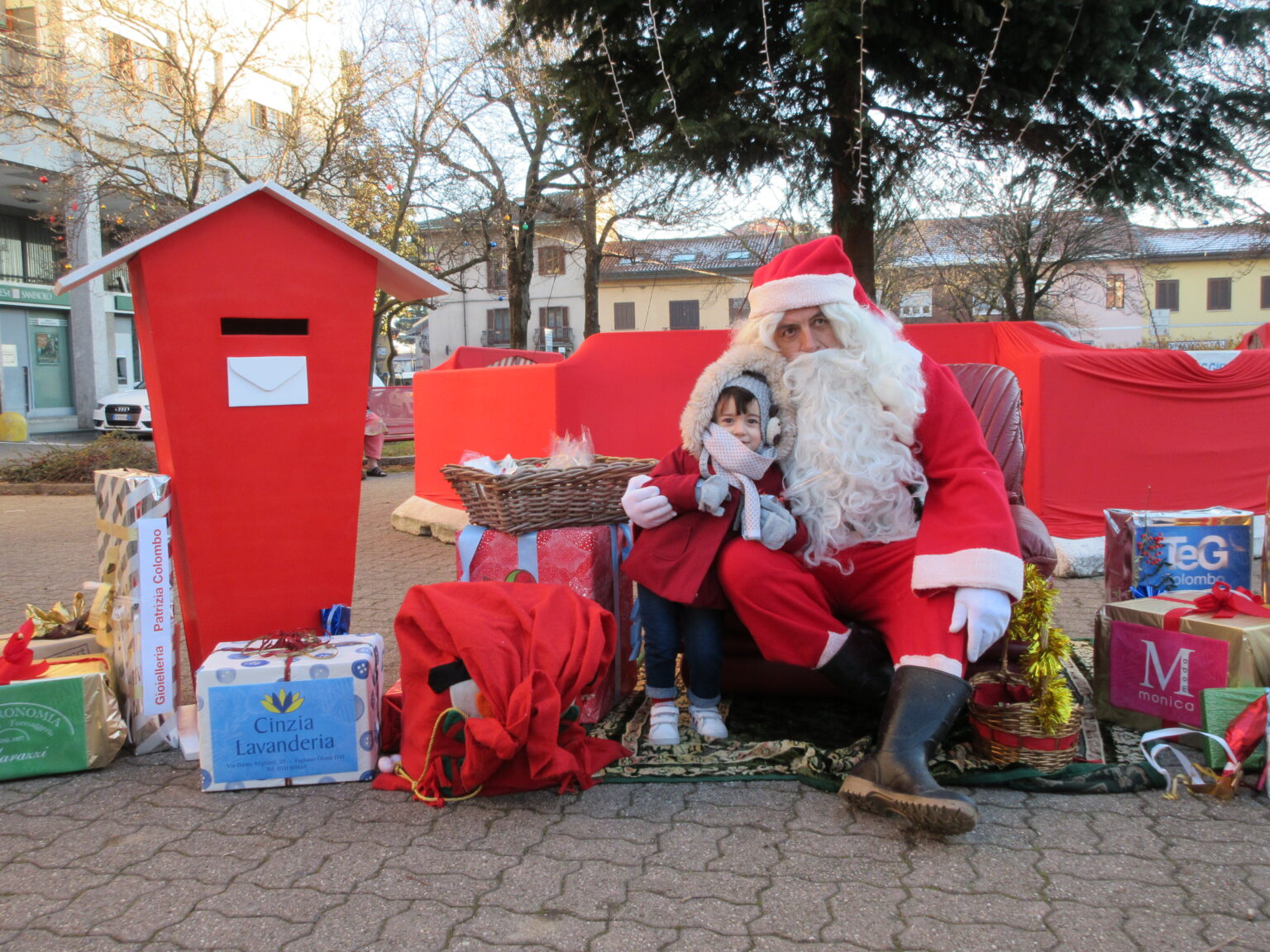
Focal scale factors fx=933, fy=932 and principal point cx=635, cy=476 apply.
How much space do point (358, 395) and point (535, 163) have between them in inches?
593

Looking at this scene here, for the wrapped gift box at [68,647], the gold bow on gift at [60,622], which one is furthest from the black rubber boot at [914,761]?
the gold bow on gift at [60,622]

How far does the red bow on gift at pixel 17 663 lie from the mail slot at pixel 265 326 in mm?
1074

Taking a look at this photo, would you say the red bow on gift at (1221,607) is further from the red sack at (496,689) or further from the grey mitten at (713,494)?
the red sack at (496,689)

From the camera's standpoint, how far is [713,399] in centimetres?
292

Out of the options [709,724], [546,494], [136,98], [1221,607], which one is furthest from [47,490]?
[1221,607]

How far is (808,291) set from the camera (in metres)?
2.92

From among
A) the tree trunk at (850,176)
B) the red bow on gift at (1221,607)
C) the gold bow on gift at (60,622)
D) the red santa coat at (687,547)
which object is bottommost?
the gold bow on gift at (60,622)

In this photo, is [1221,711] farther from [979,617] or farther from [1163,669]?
[979,617]

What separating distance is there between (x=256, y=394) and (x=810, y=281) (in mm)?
1778

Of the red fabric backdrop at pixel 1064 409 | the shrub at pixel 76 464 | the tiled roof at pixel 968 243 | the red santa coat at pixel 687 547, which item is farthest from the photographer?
the tiled roof at pixel 968 243

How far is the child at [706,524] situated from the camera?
2.79 metres

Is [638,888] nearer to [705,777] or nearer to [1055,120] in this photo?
[705,777]

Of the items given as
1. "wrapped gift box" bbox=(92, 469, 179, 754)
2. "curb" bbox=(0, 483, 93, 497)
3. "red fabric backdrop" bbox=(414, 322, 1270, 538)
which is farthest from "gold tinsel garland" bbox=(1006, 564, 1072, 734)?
"curb" bbox=(0, 483, 93, 497)

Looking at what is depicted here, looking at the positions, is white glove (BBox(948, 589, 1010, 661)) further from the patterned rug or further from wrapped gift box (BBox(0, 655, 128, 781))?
wrapped gift box (BBox(0, 655, 128, 781))
